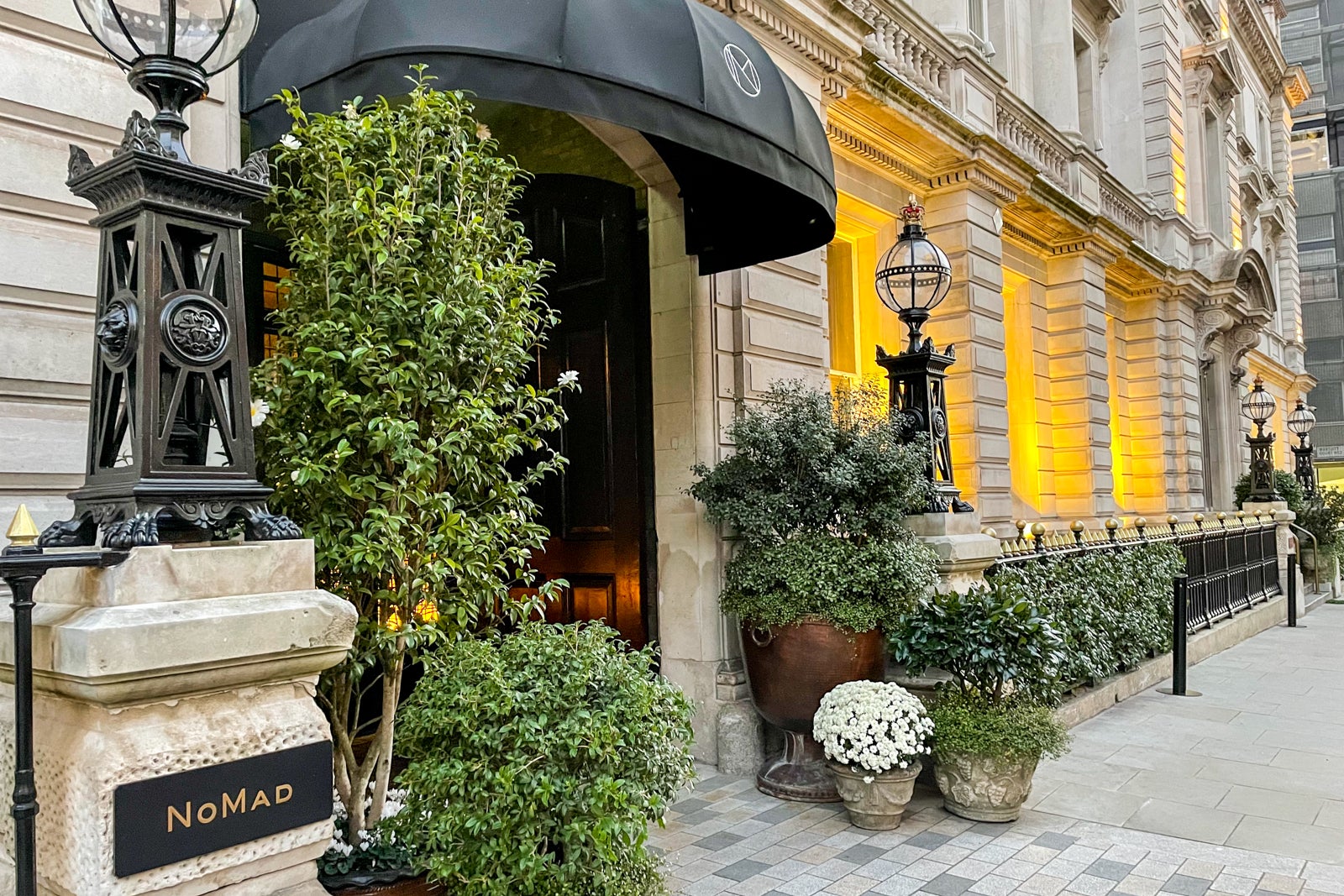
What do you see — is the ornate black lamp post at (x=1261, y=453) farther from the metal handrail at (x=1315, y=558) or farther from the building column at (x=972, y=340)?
the building column at (x=972, y=340)

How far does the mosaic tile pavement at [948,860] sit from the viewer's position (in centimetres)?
493

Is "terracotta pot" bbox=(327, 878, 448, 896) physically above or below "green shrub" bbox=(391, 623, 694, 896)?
below

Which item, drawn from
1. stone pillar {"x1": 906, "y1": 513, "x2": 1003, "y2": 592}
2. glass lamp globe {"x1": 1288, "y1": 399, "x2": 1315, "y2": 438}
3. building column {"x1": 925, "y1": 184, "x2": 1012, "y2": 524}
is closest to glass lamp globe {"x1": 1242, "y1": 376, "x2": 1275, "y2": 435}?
glass lamp globe {"x1": 1288, "y1": 399, "x2": 1315, "y2": 438}

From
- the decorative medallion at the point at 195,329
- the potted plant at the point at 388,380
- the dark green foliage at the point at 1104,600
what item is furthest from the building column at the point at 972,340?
the decorative medallion at the point at 195,329

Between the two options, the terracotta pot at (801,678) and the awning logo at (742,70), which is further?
the terracotta pot at (801,678)

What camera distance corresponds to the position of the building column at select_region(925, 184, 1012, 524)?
12422mm

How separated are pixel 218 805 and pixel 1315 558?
2412 cm

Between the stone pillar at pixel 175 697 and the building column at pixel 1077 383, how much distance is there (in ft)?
50.5

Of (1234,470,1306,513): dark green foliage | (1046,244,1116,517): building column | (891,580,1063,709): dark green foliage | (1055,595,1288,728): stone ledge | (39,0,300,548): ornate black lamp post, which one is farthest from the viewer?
(1234,470,1306,513): dark green foliage

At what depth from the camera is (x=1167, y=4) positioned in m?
21.4

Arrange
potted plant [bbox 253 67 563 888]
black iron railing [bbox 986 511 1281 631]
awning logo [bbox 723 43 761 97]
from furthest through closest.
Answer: black iron railing [bbox 986 511 1281 631] < awning logo [bbox 723 43 761 97] < potted plant [bbox 253 67 563 888]

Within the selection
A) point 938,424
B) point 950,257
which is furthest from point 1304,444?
point 938,424

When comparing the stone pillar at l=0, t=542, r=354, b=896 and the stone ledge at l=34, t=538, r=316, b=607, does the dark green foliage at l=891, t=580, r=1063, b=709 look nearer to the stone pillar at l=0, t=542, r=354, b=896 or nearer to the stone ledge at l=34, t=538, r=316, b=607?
the stone pillar at l=0, t=542, r=354, b=896

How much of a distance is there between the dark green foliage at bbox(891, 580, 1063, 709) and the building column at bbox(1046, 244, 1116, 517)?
10753 millimetres
